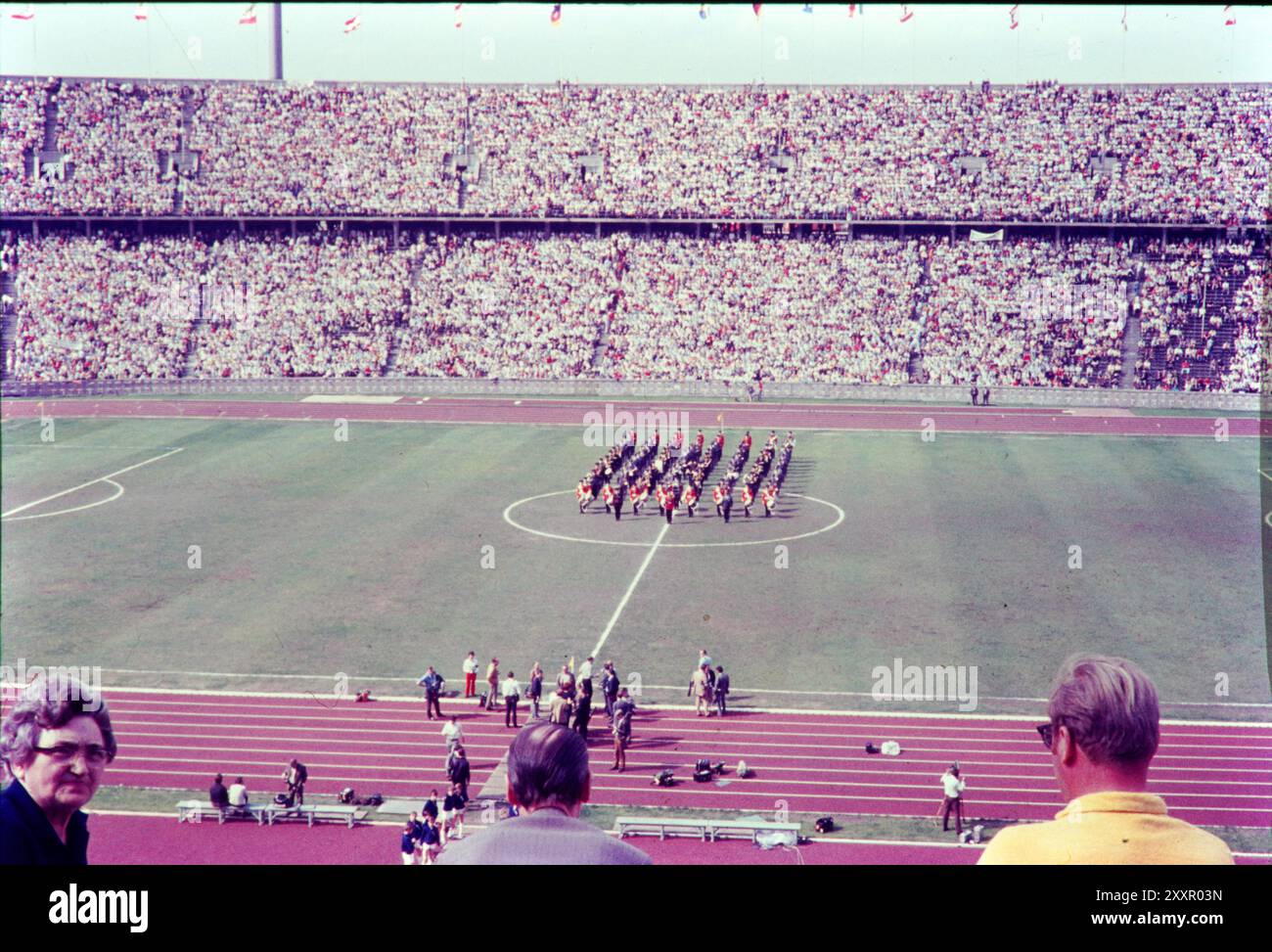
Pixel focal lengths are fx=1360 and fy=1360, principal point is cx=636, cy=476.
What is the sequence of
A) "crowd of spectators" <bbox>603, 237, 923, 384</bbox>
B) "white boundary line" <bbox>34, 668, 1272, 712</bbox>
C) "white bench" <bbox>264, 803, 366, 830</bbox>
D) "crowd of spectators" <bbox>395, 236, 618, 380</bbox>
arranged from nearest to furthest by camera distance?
"white bench" <bbox>264, 803, 366, 830</bbox> < "white boundary line" <bbox>34, 668, 1272, 712</bbox> < "crowd of spectators" <bbox>603, 237, 923, 384</bbox> < "crowd of spectators" <bbox>395, 236, 618, 380</bbox>

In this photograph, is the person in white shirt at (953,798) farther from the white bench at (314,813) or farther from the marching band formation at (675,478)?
the marching band formation at (675,478)

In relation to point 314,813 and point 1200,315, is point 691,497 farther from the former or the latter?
point 1200,315

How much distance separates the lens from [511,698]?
67.2 ft

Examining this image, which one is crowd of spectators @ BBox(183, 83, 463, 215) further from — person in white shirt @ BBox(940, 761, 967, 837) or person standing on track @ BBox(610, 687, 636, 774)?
person in white shirt @ BBox(940, 761, 967, 837)

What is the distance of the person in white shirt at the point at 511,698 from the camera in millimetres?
20409

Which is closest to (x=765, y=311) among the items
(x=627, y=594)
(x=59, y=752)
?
(x=627, y=594)

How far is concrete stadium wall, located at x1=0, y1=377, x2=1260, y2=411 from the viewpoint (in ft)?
178

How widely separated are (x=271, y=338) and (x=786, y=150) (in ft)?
86.8

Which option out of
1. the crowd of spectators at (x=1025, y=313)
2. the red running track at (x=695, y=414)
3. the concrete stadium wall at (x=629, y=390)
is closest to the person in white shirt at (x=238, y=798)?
the red running track at (x=695, y=414)

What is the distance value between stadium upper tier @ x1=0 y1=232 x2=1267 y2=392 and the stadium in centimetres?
20

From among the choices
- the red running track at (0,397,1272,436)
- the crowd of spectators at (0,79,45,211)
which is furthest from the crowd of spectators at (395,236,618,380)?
the crowd of spectators at (0,79,45,211)

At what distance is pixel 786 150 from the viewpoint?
220ft

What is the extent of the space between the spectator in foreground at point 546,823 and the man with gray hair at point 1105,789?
0.90m
